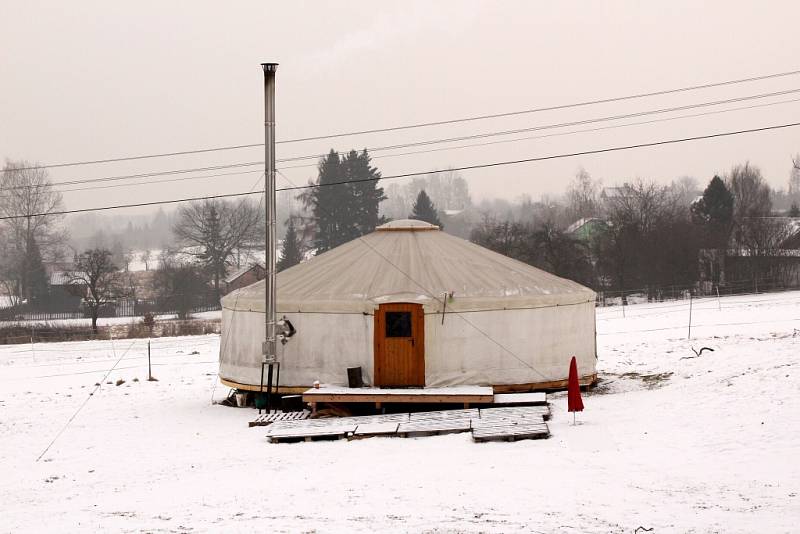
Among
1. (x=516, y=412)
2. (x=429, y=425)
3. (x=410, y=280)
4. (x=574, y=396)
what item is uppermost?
(x=410, y=280)

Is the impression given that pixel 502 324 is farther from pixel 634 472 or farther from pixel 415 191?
pixel 415 191

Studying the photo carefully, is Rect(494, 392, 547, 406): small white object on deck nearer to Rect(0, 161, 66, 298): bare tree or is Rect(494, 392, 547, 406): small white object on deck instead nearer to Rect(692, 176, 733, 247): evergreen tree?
Rect(692, 176, 733, 247): evergreen tree

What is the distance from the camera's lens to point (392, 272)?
15742 millimetres

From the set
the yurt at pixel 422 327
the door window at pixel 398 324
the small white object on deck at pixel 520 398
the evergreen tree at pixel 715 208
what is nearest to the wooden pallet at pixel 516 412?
the small white object on deck at pixel 520 398

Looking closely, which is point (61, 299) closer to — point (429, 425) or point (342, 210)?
point (342, 210)

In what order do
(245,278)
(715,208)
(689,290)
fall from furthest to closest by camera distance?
(245,278)
(715,208)
(689,290)

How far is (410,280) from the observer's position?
50.5ft

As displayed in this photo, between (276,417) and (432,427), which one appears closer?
(432,427)

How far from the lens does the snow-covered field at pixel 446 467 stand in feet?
28.3

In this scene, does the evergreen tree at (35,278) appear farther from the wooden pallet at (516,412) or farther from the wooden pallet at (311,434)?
the wooden pallet at (516,412)

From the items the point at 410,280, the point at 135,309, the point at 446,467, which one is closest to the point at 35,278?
the point at 135,309

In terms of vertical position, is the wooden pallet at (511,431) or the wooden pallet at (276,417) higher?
the wooden pallet at (511,431)

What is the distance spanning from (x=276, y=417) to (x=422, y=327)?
2.64m

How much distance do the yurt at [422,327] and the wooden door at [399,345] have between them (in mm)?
16
